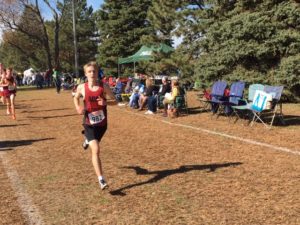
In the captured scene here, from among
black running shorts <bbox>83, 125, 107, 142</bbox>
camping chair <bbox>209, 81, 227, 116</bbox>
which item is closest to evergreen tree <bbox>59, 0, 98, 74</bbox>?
camping chair <bbox>209, 81, 227, 116</bbox>

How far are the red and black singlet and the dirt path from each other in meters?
0.93

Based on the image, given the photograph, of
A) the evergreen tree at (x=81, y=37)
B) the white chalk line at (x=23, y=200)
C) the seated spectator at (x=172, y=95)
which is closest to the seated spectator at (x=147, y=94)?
the seated spectator at (x=172, y=95)

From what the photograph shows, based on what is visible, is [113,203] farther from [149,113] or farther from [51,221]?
[149,113]

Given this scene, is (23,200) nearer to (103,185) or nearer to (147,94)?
(103,185)

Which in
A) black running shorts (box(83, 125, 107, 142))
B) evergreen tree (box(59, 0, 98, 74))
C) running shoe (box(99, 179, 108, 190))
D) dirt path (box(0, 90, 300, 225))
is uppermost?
evergreen tree (box(59, 0, 98, 74))

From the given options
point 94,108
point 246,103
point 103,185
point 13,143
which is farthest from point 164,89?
point 103,185

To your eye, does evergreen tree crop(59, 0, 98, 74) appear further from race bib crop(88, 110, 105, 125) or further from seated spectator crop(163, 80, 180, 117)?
race bib crop(88, 110, 105, 125)

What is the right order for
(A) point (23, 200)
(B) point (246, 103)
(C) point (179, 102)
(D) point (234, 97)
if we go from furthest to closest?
(C) point (179, 102), (D) point (234, 97), (B) point (246, 103), (A) point (23, 200)

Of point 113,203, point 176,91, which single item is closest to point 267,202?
point 113,203

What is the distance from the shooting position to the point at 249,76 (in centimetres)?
1781

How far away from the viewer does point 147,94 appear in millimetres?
17203

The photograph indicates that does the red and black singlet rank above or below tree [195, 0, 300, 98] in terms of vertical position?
below

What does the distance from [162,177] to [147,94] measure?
1047 cm

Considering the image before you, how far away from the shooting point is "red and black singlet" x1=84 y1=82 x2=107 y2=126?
6.25 meters
